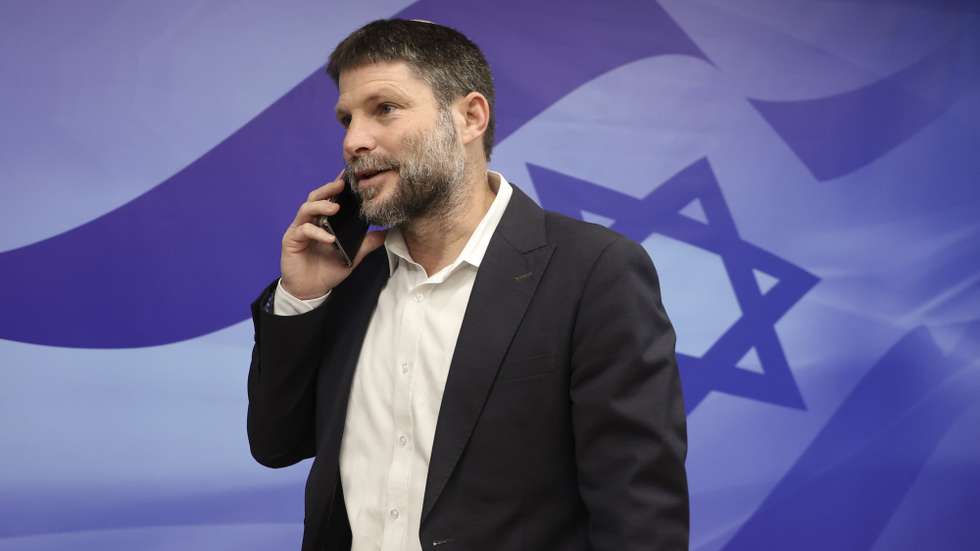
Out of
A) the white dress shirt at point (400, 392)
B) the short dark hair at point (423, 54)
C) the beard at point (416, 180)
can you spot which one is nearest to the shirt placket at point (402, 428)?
the white dress shirt at point (400, 392)

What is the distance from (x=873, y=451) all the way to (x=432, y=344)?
2444mm

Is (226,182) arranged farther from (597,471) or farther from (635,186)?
(597,471)

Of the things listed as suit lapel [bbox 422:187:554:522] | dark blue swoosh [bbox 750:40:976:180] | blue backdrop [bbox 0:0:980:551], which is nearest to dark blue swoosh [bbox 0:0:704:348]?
blue backdrop [bbox 0:0:980:551]

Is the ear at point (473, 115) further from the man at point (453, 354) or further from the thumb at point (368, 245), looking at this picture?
the thumb at point (368, 245)

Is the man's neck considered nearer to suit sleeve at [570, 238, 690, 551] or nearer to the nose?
the nose

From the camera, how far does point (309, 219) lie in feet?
5.31

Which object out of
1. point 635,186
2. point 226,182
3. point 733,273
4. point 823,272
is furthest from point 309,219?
point 823,272

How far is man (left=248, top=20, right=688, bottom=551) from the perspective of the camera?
1335mm

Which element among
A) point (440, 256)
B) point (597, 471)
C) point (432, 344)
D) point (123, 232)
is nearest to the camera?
point (597, 471)

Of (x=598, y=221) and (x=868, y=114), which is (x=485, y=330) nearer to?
(x=598, y=221)

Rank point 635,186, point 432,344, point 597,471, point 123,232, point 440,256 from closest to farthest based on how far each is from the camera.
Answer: point 597,471 → point 432,344 → point 440,256 → point 123,232 → point 635,186

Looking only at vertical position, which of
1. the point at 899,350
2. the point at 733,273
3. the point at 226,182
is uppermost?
the point at 226,182

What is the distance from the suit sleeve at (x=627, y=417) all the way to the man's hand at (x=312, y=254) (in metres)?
0.48

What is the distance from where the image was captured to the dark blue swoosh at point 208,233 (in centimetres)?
250
